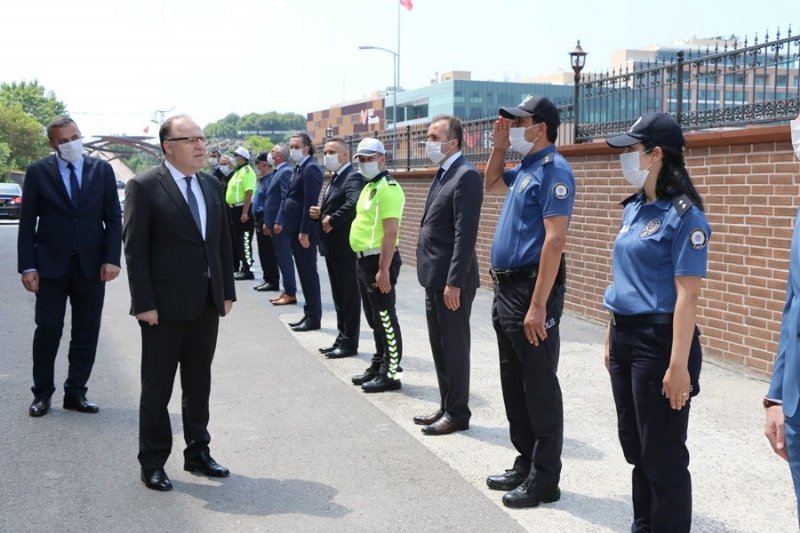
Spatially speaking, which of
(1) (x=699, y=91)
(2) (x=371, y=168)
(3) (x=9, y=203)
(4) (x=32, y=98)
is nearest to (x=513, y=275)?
(2) (x=371, y=168)

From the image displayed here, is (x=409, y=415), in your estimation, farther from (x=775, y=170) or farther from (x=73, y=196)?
(x=775, y=170)

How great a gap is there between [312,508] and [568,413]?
8.10 ft

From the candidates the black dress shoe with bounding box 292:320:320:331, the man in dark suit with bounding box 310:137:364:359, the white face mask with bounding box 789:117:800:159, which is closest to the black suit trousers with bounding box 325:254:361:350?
the man in dark suit with bounding box 310:137:364:359

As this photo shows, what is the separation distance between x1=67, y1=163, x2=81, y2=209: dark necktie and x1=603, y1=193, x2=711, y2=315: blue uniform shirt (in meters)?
4.10

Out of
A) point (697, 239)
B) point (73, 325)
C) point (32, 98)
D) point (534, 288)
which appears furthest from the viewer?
point (32, 98)

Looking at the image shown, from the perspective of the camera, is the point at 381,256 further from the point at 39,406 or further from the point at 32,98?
the point at 32,98

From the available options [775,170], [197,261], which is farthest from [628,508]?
[775,170]

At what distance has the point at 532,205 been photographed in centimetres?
443

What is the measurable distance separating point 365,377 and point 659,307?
395 centimetres

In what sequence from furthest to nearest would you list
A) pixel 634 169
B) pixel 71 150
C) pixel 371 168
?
pixel 371 168 < pixel 71 150 < pixel 634 169

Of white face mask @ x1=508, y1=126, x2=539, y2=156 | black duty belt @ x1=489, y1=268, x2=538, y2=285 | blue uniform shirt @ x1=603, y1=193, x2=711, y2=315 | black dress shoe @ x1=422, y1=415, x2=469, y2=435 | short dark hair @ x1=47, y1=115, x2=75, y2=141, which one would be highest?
short dark hair @ x1=47, y1=115, x2=75, y2=141

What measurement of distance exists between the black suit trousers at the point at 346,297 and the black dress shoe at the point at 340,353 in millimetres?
30

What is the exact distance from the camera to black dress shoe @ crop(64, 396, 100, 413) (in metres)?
6.30

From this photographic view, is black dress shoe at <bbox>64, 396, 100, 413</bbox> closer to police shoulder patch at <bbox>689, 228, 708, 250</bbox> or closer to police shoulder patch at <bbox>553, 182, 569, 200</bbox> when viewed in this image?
police shoulder patch at <bbox>553, 182, 569, 200</bbox>
